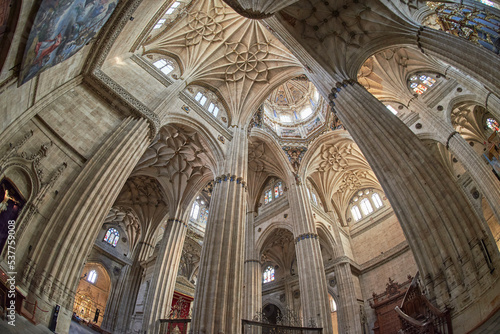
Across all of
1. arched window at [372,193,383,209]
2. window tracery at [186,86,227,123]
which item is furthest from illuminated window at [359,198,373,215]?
window tracery at [186,86,227,123]

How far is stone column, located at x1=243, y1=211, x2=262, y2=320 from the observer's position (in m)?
14.0

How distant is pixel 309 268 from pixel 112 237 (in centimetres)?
1438

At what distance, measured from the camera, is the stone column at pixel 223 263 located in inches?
328

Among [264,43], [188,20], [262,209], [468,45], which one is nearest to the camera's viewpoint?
[468,45]

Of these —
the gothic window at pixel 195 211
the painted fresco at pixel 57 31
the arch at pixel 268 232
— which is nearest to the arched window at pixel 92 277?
the gothic window at pixel 195 211

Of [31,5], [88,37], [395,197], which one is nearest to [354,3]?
[395,197]

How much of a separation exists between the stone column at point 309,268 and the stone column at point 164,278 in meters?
6.28

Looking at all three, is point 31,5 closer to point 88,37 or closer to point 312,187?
point 88,37

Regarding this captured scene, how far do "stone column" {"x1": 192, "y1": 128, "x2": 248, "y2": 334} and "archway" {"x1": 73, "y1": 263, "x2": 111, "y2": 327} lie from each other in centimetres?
1169

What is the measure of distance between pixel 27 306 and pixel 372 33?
Result: 1363 centimetres

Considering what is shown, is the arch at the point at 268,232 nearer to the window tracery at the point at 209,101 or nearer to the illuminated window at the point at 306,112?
the window tracery at the point at 209,101

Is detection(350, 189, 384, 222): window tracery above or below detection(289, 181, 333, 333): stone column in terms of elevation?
above

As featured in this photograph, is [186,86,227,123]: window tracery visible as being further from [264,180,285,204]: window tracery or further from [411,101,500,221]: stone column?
[411,101,500,221]: stone column

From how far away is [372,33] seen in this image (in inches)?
431
